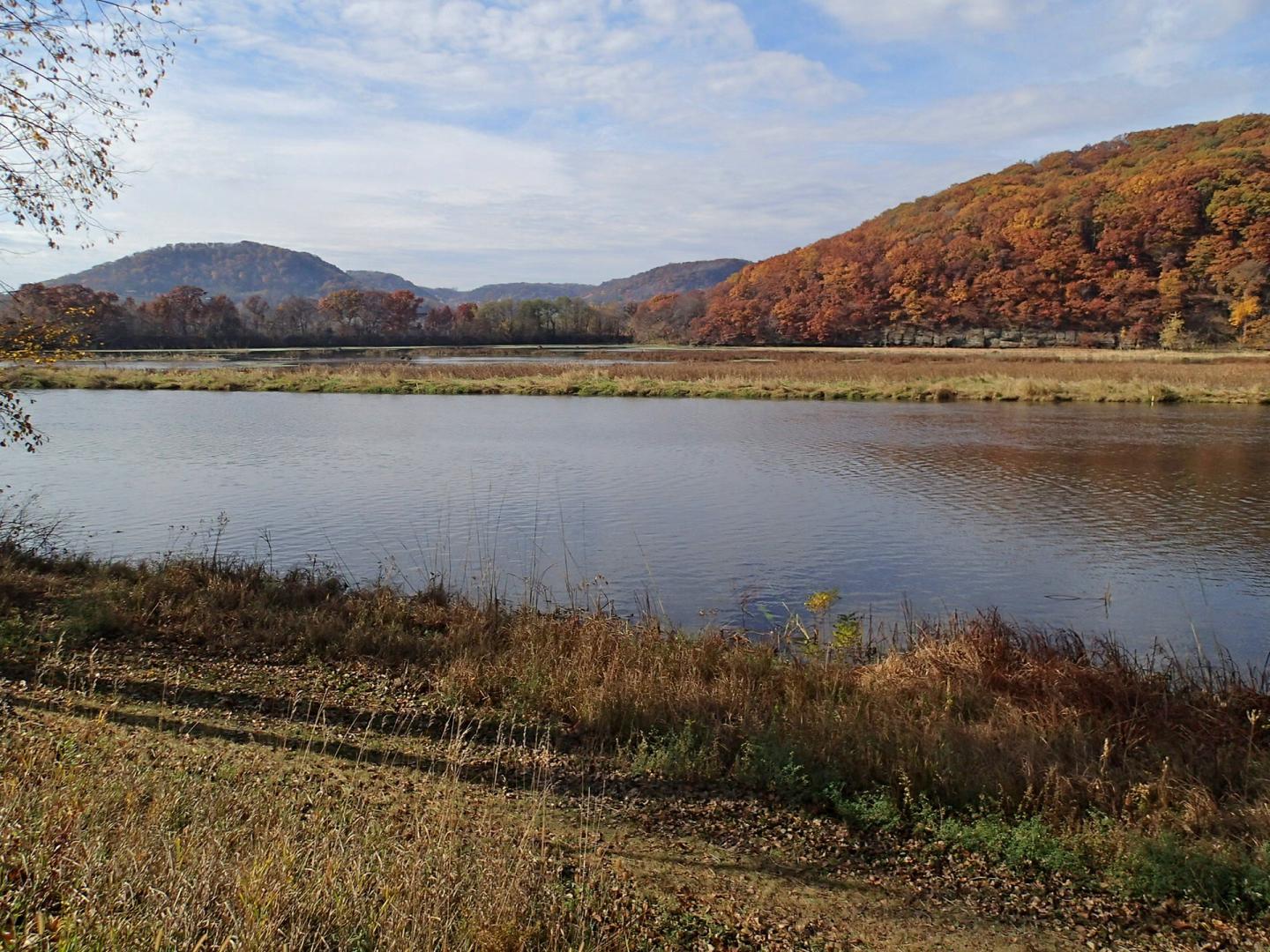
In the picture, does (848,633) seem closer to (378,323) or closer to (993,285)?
(993,285)

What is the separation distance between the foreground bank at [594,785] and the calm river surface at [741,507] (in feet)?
11.2

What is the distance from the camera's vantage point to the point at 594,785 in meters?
6.55

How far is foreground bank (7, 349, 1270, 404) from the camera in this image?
43.9 m

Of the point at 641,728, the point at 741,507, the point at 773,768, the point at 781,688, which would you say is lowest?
the point at 741,507

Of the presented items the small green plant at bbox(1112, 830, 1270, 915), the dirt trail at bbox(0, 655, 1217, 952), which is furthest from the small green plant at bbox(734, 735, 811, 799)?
the small green plant at bbox(1112, 830, 1270, 915)

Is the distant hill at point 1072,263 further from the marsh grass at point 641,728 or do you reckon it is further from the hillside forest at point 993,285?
the marsh grass at point 641,728

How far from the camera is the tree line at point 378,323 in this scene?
106 m

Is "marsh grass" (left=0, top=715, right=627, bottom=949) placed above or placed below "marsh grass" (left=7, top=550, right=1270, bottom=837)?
above

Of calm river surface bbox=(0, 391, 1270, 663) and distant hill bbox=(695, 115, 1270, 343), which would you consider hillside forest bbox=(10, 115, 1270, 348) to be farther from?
calm river surface bbox=(0, 391, 1270, 663)

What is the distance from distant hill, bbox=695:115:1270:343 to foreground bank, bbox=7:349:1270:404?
75.0 ft

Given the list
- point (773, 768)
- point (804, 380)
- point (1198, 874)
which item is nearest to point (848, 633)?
point (773, 768)

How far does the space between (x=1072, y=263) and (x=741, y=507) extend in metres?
87.4

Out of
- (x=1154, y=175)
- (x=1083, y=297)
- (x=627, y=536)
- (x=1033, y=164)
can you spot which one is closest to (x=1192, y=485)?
(x=627, y=536)

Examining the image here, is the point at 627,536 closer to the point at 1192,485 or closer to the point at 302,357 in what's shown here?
the point at 1192,485
